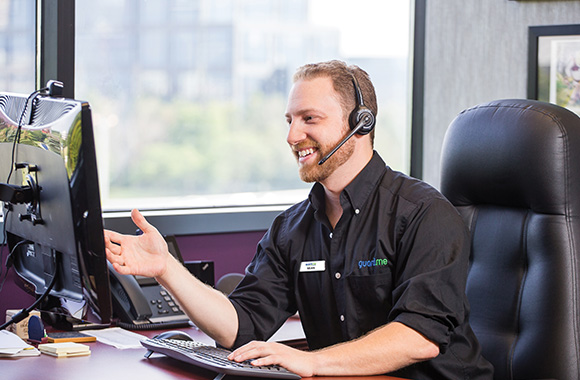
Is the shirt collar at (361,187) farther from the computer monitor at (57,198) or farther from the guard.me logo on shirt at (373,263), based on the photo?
the computer monitor at (57,198)

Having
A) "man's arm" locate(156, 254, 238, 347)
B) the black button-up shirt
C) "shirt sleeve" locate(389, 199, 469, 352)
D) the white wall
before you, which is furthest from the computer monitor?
the white wall

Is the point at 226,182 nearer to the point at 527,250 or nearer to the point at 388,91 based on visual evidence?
the point at 388,91

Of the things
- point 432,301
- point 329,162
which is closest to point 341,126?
point 329,162

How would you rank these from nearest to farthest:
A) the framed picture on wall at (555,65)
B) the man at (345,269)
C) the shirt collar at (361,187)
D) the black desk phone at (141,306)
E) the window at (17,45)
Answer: the man at (345,269)
the shirt collar at (361,187)
the black desk phone at (141,306)
the window at (17,45)
the framed picture on wall at (555,65)

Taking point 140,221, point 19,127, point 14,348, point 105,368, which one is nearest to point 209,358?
→ point 105,368

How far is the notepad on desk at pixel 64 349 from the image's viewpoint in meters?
1.56

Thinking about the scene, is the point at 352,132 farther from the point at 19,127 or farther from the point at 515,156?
the point at 19,127

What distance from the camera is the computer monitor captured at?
122 cm

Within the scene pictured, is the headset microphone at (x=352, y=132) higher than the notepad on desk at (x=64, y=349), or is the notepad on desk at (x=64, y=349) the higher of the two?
the headset microphone at (x=352, y=132)

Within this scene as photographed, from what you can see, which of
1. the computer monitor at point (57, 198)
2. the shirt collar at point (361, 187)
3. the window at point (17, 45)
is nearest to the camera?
the computer monitor at point (57, 198)

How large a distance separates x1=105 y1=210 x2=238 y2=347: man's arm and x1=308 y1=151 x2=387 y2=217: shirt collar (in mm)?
345

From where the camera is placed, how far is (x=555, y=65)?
3068 millimetres

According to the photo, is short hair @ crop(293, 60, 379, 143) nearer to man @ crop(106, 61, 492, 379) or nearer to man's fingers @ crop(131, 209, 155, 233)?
man @ crop(106, 61, 492, 379)

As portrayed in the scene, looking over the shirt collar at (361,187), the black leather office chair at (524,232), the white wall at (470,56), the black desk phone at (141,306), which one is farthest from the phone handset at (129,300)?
the white wall at (470,56)
